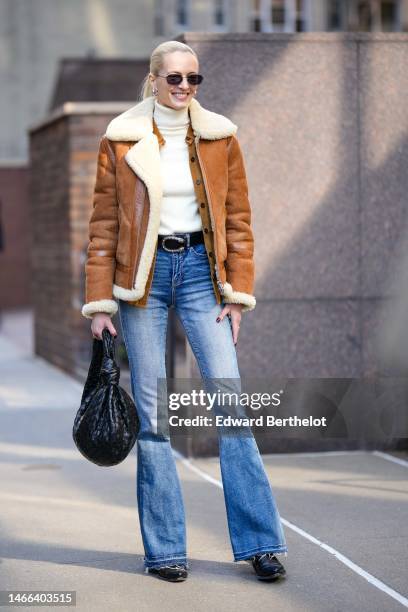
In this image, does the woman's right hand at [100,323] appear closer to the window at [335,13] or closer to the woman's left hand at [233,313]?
the woman's left hand at [233,313]

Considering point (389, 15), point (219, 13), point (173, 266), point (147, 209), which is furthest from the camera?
point (219, 13)

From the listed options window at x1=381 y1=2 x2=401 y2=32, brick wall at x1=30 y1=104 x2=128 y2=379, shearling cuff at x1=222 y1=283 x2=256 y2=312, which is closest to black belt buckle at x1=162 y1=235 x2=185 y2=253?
shearling cuff at x1=222 y1=283 x2=256 y2=312

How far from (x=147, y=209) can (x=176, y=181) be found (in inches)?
6.5

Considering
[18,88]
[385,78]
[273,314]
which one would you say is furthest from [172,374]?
[18,88]

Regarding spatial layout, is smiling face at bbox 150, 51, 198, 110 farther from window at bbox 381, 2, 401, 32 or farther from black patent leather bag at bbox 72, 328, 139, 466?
window at bbox 381, 2, 401, 32

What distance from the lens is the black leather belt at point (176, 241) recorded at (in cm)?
484

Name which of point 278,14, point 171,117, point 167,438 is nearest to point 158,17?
point 278,14

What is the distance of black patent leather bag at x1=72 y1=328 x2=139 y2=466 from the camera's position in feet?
15.8

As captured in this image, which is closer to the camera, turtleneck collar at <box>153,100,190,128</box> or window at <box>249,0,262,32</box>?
turtleneck collar at <box>153,100,190,128</box>

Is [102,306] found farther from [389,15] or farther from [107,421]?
[389,15]

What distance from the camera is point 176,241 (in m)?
4.84

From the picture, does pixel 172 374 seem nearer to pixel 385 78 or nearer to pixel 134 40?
pixel 385 78

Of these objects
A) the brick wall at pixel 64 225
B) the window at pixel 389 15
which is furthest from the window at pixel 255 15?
the brick wall at pixel 64 225

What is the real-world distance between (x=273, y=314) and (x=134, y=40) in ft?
106
